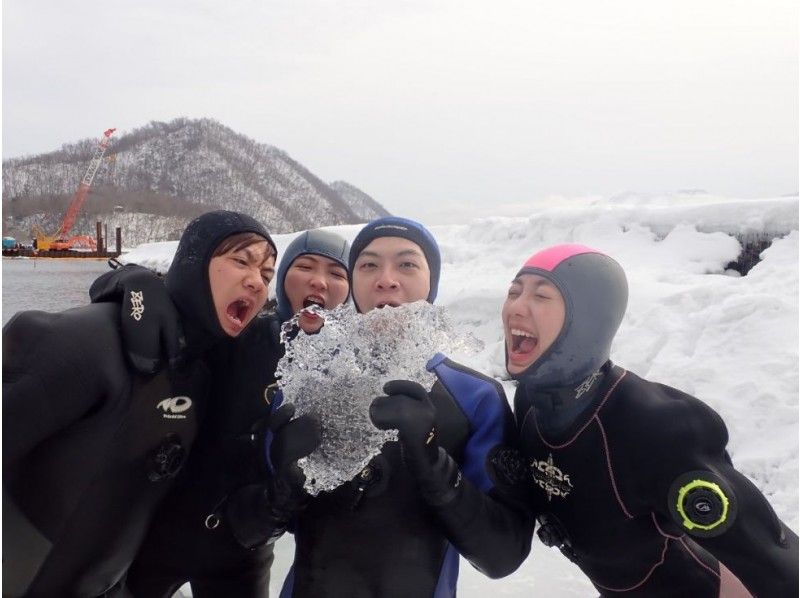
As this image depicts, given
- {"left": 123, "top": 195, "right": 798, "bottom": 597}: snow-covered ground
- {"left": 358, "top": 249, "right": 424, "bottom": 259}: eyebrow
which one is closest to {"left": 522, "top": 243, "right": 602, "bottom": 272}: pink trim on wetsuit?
{"left": 358, "top": 249, "right": 424, "bottom": 259}: eyebrow

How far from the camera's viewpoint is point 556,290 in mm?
1999

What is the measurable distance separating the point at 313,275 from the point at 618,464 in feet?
6.15

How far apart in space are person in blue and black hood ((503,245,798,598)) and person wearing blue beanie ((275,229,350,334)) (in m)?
1.24

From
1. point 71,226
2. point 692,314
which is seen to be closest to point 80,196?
point 71,226

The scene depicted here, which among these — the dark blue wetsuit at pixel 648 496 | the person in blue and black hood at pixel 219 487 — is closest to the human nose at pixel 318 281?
the person in blue and black hood at pixel 219 487

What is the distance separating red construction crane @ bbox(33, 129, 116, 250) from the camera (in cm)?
6375

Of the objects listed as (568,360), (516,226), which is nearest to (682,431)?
(568,360)

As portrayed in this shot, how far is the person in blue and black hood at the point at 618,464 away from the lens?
158 centimetres

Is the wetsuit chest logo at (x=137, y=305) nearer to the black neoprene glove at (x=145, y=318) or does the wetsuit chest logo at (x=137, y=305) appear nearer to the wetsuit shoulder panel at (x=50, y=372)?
the black neoprene glove at (x=145, y=318)

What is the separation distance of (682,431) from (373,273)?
125cm

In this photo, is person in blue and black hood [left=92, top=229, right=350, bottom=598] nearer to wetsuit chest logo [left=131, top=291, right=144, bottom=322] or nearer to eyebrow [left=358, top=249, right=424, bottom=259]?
wetsuit chest logo [left=131, top=291, right=144, bottom=322]

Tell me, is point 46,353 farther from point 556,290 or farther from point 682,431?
point 682,431

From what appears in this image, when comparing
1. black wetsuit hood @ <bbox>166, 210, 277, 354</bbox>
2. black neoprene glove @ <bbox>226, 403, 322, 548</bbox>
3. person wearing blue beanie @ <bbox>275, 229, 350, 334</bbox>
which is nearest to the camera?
black neoprene glove @ <bbox>226, 403, 322, 548</bbox>

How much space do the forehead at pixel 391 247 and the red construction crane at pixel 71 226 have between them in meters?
72.9
